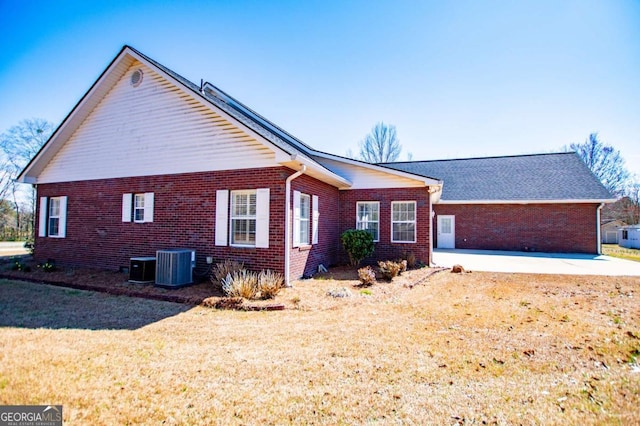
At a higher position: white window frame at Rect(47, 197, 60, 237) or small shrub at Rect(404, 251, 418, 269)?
white window frame at Rect(47, 197, 60, 237)

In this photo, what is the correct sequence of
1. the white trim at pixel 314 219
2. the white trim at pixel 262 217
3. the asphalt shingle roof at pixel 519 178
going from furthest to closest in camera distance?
the asphalt shingle roof at pixel 519 178 < the white trim at pixel 314 219 < the white trim at pixel 262 217

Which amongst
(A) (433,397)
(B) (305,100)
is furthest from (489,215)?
(A) (433,397)

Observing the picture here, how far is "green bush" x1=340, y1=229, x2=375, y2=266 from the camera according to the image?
474 inches

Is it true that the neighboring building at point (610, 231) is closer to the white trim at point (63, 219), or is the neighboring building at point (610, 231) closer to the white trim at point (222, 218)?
the white trim at point (222, 218)

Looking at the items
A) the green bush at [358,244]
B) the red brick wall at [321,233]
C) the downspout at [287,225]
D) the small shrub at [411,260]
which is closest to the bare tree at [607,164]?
the small shrub at [411,260]

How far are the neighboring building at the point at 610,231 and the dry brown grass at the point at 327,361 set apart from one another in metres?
37.6

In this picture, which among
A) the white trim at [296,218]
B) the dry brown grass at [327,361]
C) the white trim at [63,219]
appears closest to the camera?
Result: the dry brown grass at [327,361]

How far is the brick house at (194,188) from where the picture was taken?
29.1 ft

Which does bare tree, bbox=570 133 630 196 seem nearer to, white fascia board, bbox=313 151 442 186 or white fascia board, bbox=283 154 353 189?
white fascia board, bbox=313 151 442 186

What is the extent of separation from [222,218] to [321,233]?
12.8 ft

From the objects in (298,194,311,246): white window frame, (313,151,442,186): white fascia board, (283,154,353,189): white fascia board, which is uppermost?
(313,151,442,186): white fascia board

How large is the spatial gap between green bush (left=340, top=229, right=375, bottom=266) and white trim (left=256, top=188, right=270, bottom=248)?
4.35 m

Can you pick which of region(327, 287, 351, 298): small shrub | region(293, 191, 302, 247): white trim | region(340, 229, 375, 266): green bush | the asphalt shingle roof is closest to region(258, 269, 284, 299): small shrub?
region(327, 287, 351, 298): small shrub

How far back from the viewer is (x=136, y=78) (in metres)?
10.5
